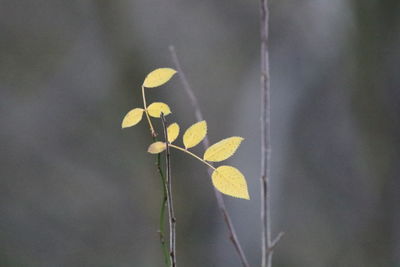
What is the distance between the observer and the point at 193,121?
904 millimetres

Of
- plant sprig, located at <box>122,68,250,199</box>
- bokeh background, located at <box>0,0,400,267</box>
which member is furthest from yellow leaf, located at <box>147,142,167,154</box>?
bokeh background, located at <box>0,0,400,267</box>

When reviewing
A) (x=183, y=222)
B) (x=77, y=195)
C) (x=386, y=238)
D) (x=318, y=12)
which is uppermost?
(x=318, y=12)

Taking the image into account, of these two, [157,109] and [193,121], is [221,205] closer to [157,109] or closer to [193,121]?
[157,109]

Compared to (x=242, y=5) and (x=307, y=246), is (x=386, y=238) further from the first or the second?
(x=242, y=5)

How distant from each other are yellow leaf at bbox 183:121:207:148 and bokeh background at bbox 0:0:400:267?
1.74 feet

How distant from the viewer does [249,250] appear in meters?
0.94

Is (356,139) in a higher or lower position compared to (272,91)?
lower

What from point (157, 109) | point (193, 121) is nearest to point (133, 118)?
point (157, 109)

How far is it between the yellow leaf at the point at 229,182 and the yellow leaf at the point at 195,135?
0.03m

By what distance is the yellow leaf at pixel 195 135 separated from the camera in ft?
1.19

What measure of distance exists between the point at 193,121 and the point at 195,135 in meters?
0.54

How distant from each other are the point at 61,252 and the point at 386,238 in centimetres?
A: 63

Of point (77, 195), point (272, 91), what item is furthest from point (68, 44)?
point (272, 91)

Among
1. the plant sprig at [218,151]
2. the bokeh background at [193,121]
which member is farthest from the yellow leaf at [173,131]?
the bokeh background at [193,121]
